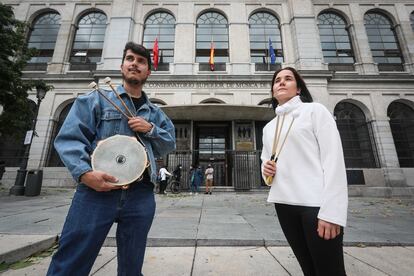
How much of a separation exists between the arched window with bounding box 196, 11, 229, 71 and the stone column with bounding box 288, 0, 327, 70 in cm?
508

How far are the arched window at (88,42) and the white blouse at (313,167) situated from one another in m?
18.0

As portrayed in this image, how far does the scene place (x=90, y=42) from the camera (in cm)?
1695

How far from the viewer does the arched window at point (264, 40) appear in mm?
15930

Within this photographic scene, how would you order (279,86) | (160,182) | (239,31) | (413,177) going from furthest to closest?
(239,31)
(413,177)
(160,182)
(279,86)

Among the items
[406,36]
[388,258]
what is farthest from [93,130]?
[406,36]

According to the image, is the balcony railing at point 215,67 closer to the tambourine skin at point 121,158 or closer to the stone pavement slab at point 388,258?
the stone pavement slab at point 388,258

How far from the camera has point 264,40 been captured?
16.8 meters

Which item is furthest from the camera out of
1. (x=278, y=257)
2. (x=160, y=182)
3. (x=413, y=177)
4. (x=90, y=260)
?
(x=413, y=177)

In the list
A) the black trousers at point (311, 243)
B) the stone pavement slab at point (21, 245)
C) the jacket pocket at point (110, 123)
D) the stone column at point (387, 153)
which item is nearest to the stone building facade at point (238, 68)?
the stone column at point (387, 153)

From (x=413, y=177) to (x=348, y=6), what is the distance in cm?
1355

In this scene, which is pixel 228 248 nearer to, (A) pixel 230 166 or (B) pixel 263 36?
(A) pixel 230 166

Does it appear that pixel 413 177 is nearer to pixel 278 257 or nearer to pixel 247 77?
pixel 247 77

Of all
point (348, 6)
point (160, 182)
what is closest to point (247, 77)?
point (160, 182)

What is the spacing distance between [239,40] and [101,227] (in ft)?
56.6
